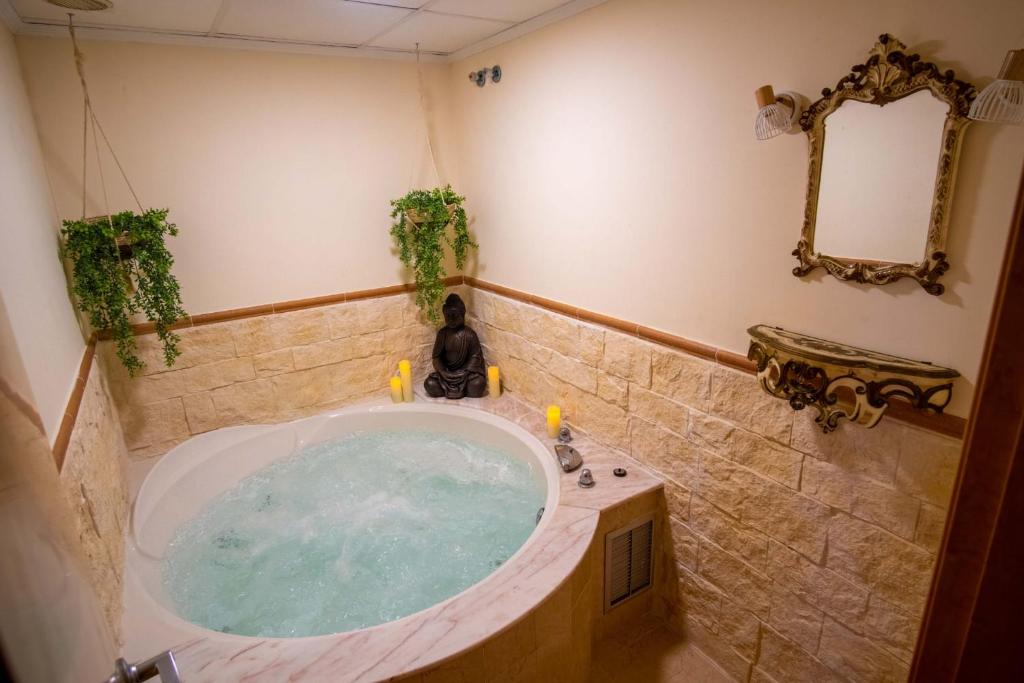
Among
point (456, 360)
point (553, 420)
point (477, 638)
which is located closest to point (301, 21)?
point (456, 360)

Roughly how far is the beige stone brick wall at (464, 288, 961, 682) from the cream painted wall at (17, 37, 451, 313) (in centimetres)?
150

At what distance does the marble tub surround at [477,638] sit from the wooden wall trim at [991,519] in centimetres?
124

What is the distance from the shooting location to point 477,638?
1557 mm

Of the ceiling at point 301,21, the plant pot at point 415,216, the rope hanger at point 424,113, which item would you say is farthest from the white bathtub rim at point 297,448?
the ceiling at point 301,21

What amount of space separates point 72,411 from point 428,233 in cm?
186

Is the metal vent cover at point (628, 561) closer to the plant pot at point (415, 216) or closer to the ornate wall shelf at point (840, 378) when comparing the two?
the ornate wall shelf at point (840, 378)

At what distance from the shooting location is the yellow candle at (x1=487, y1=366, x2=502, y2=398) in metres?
3.20

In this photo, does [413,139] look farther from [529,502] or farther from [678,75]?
[529,502]

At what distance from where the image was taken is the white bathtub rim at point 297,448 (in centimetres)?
165

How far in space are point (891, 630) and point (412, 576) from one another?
62.9 inches

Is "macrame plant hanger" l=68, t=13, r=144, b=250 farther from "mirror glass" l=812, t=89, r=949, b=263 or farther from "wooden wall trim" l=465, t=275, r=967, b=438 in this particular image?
"mirror glass" l=812, t=89, r=949, b=263

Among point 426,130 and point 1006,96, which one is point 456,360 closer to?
point 426,130

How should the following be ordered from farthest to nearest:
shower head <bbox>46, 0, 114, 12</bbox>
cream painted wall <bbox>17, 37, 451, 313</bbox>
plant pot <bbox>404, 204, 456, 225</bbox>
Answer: plant pot <bbox>404, 204, 456, 225</bbox>, cream painted wall <bbox>17, 37, 451, 313</bbox>, shower head <bbox>46, 0, 114, 12</bbox>

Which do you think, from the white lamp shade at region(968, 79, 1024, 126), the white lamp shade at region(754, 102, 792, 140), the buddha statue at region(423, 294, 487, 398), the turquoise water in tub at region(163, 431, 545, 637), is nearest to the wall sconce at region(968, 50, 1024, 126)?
the white lamp shade at region(968, 79, 1024, 126)
